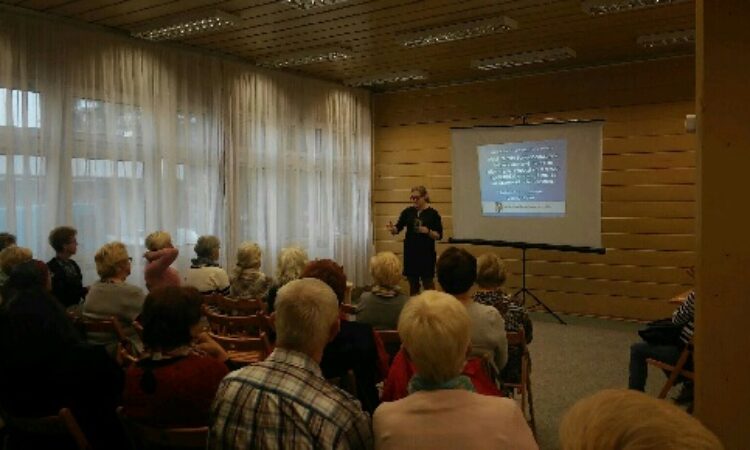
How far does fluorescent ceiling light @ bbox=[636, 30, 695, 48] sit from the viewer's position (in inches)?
234

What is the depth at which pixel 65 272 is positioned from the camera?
15.5 feet

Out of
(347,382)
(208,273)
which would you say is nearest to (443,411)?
(347,382)

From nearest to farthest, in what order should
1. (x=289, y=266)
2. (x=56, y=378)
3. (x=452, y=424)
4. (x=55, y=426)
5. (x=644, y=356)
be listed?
(x=452, y=424), (x=55, y=426), (x=56, y=378), (x=644, y=356), (x=289, y=266)

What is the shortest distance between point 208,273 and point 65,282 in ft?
3.39

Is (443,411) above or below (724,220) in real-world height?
below

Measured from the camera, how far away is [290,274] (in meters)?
4.23

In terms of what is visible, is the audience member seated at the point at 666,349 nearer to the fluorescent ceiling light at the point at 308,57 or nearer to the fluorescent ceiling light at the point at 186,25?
the fluorescent ceiling light at the point at 186,25

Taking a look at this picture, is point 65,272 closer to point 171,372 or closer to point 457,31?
point 171,372

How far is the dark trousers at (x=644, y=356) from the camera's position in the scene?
3.95 m

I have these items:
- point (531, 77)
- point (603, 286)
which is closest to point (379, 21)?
point (531, 77)

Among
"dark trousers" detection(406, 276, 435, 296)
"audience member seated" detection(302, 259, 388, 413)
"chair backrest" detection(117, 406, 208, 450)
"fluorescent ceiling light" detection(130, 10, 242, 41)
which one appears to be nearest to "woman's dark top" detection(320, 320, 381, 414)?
"audience member seated" detection(302, 259, 388, 413)

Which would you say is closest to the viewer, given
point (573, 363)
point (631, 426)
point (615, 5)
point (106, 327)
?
point (631, 426)

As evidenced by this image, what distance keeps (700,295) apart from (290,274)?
2.59m

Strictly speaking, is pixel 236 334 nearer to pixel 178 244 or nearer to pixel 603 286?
pixel 178 244
